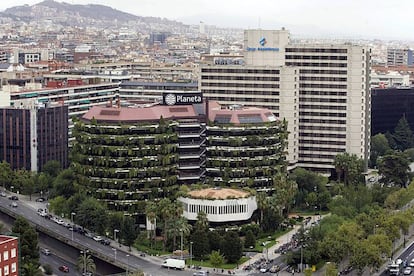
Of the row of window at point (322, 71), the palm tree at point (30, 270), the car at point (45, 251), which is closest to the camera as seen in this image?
the palm tree at point (30, 270)

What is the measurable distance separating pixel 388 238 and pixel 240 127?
35.5m

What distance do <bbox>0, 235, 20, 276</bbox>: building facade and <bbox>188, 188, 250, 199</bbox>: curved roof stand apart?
130 feet

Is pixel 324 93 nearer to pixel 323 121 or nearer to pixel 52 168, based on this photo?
pixel 323 121

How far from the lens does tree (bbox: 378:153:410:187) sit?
174500mm

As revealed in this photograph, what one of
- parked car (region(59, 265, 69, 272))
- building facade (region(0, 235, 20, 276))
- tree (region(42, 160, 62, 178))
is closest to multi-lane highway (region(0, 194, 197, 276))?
parked car (region(59, 265, 69, 272))

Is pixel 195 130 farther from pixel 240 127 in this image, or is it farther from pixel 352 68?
pixel 352 68

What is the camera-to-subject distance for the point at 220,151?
154 metres

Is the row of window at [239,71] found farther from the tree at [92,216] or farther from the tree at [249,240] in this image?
the tree at [249,240]

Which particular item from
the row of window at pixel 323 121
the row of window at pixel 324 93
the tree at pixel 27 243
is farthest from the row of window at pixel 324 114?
the tree at pixel 27 243

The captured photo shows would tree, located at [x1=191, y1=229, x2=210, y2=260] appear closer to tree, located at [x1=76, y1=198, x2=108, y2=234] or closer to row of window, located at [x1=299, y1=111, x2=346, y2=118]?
tree, located at [x1=76, y1=198, x2=108, y2=234]

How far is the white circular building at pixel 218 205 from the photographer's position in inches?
5453

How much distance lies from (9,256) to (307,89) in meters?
91.2

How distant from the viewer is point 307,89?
7185 inches

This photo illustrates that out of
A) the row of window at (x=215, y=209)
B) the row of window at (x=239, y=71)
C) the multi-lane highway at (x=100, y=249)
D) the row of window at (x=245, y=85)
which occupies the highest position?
the row of window at (x=239, y=71)
